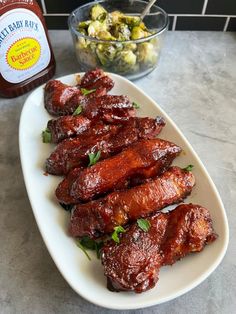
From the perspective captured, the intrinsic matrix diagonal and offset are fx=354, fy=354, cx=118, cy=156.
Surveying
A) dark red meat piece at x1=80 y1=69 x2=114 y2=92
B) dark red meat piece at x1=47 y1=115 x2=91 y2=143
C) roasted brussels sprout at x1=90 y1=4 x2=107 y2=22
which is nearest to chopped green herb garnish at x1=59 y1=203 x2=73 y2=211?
dark red meat piece at x1=47 y1=115 x2=91 y2=143

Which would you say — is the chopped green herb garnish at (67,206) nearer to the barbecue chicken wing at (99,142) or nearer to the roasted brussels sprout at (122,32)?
the barbecue chicken wing at (99,142)

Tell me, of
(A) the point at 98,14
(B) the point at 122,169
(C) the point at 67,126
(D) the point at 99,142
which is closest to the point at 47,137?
(C) the point at 67,126

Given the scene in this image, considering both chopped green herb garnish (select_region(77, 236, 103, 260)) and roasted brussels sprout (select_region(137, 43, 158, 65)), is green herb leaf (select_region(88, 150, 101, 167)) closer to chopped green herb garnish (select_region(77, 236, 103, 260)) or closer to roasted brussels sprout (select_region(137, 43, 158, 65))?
chopped green herb garnish (select_region(77, 236, 103, 260))

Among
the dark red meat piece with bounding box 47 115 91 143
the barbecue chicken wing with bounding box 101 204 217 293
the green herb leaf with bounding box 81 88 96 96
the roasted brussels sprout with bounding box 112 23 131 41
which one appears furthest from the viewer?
the roasted brussels sprout with bounding box 112 23 131 41

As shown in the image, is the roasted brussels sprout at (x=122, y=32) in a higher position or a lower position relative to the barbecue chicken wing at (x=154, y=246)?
higher

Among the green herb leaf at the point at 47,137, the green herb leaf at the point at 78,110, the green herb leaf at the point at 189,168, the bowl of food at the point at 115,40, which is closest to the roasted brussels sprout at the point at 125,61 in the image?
the bowl of food at the point at 115,40

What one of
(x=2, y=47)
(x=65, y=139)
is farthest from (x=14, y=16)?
(x=65, y=139)
